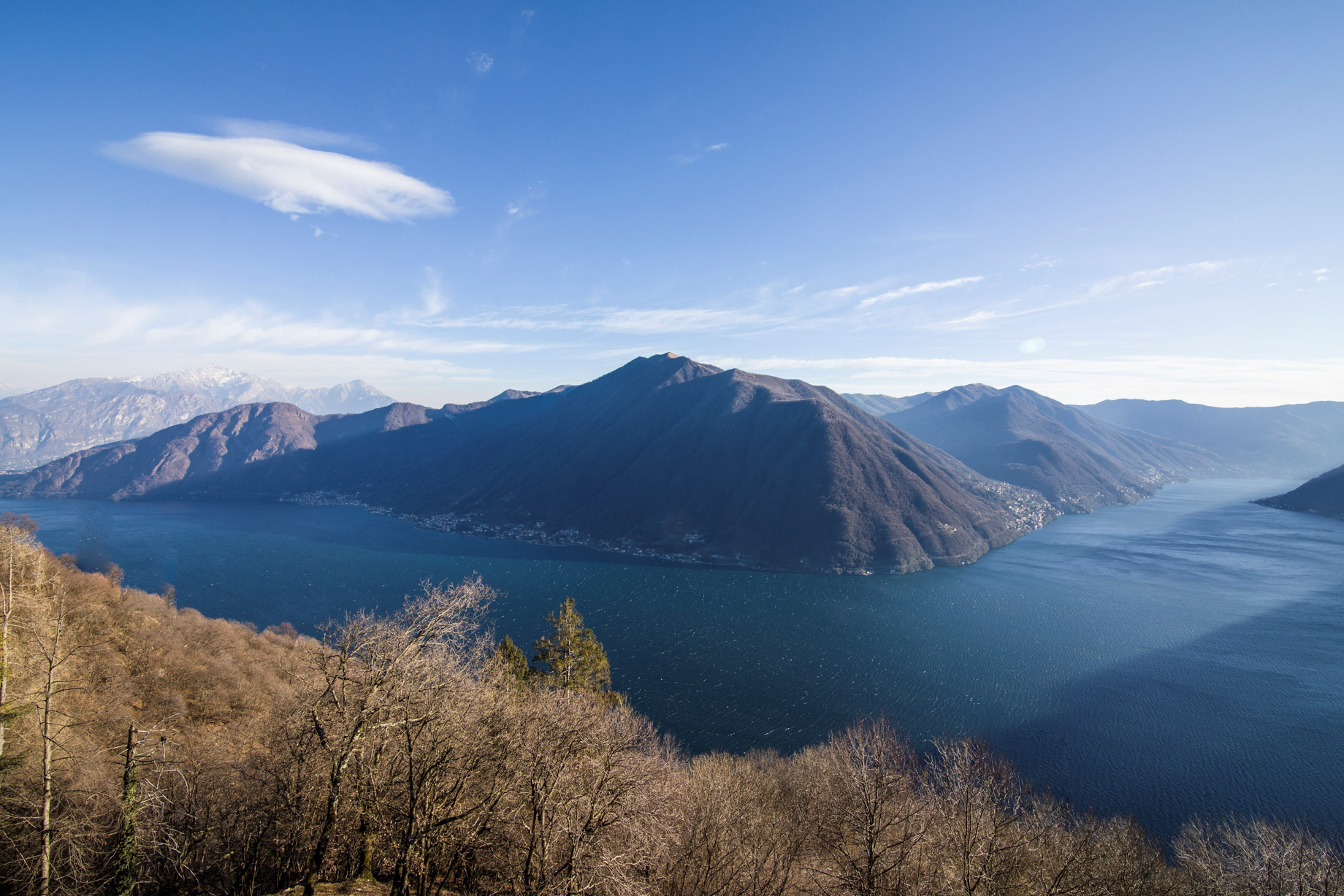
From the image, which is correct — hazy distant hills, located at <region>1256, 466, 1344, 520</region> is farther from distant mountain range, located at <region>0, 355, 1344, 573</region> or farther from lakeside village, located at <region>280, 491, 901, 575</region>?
lakeside village, located at <region>280, 491, 901, 575</region>

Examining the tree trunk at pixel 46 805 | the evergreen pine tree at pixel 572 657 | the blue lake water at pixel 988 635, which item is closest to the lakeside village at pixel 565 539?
the blue lake water at pixel 988 635

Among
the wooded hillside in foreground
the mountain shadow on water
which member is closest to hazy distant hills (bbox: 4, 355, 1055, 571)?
the mountain shadow on water

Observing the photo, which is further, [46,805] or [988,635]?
[988,635]

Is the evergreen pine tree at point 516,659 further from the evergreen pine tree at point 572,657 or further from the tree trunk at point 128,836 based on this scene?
the tree trunk at point 128,836

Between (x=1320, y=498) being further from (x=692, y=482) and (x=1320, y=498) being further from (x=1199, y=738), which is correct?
(x=692, y=482)

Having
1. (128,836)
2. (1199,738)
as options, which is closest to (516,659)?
(128,836)

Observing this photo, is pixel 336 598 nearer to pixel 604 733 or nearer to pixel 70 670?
pixel 70 670
